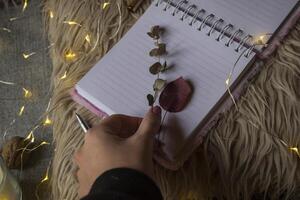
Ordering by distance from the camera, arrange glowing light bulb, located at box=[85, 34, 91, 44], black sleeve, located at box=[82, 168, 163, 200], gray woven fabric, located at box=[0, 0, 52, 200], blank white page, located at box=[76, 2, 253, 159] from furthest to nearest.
Answer: gray woven fabric, located at box=[0, 0, 52, 200] < glowing light bulb, located at box=[85, 34, 91, 44] < blank white page, located at box=[76, 2, 253, 159] < black sleeve, located at box=[82, 168, 163, 200]

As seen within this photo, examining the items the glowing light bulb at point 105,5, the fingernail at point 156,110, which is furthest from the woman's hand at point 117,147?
the glowing light bulb at point 105,5

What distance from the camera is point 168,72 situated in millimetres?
666

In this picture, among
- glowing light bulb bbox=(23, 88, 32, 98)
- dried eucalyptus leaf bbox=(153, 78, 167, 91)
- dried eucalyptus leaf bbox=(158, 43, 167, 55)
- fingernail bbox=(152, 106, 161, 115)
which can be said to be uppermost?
dried eucalyptus leaf bbox=(158, 43, 167, 55)

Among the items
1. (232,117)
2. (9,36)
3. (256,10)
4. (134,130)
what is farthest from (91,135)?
(9,36)

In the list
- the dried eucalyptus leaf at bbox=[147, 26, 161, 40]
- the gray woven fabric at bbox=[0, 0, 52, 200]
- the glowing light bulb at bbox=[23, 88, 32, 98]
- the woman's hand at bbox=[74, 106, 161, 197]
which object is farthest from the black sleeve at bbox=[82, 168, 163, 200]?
the glowing light bulb at bbox=[23, 88, 32, 98]

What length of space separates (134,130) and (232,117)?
14cm

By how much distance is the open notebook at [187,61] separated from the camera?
0.63 meters

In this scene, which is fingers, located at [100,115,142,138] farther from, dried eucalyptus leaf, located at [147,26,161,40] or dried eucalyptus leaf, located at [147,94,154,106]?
dried eucalyptus leaf, located at [147,26,161,40]

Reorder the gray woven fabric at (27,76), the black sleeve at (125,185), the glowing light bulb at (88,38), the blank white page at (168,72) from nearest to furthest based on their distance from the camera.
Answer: the black sleeve at (125,185), the blank white page at (168,72), the glowing light bulb at (88,38), the gray woven fabric at (27,76)

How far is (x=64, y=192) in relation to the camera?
696mm

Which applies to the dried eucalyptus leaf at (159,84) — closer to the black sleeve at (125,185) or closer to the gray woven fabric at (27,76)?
the black sleeve at (125,185)

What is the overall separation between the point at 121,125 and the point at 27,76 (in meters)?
0.50

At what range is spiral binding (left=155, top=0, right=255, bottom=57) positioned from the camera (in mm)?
673

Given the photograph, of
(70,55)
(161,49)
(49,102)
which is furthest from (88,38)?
(49,102)
